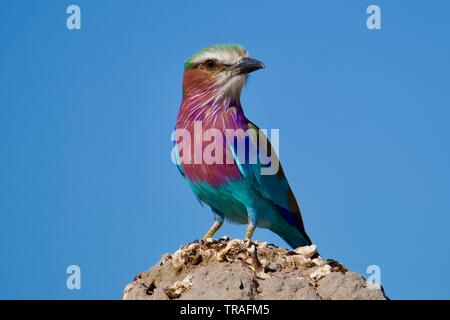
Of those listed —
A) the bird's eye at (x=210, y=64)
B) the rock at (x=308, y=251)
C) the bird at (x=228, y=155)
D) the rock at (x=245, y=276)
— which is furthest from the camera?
the bird's eye at (x=210, y=64)

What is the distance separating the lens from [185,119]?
10.7m

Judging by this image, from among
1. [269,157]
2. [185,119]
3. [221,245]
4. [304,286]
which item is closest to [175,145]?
[185,119]

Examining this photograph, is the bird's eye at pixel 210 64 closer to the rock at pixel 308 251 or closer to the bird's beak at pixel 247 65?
the bird's beak at pixel 247 65

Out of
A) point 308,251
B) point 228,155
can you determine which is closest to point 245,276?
point 308,251

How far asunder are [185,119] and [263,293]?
11.9ft

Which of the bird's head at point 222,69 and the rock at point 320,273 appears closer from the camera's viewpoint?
the rock at point 320,273

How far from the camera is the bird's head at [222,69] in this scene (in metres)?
10.7

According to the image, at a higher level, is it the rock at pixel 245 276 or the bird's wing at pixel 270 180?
the bird's wing at pixel 270 180

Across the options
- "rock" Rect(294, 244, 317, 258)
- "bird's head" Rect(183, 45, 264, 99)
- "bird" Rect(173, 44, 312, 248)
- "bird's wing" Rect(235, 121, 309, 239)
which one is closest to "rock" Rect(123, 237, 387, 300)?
"rock" Rect(294, 244, 317, 258)

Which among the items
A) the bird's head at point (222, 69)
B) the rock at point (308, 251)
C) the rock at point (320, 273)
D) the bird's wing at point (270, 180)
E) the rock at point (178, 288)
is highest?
the bird's head at point (222, 69)

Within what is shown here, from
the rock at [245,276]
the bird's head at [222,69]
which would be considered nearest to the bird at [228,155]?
the bird's head at [222,69]

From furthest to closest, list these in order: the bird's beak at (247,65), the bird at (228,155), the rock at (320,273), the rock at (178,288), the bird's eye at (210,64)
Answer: the bird's eye at (210,64) → the bird's beak at (247,65) → the bird at (228,155) → the rock at (320,273) → the rock at (178,288)
